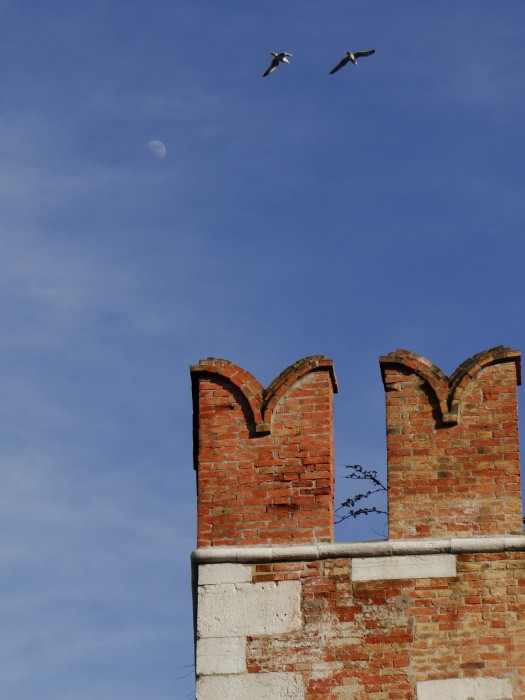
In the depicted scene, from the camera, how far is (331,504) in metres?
11.5

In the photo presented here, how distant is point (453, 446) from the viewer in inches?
450

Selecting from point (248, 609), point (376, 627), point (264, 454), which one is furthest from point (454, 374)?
point (248, 609)

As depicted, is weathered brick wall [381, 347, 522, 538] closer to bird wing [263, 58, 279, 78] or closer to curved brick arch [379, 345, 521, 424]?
curved brick arch [379, 345, 521, 424]

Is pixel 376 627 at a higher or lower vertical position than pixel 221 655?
higher

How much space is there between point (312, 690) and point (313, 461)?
5.22ft

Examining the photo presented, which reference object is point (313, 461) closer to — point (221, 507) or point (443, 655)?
point (221, 507)

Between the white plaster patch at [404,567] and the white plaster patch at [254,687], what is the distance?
788 mm

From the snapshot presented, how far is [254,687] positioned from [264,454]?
161cm

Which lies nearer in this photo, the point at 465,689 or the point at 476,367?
the point at 465,689

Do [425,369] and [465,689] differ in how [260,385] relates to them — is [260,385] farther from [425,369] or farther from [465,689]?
[465,689]

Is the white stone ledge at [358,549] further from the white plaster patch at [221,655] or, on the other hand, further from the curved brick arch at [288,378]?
the curved brick arch at [288,378]

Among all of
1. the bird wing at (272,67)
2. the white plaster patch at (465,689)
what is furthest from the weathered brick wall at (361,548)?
the bird wing at (272,67)

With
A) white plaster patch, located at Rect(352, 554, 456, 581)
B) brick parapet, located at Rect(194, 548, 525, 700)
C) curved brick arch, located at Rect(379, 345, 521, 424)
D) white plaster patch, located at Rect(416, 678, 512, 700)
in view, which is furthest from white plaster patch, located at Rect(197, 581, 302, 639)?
curved brick arch, located at Rect(379, 345, 521, 424)

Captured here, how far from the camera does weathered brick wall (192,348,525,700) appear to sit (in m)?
10.7
